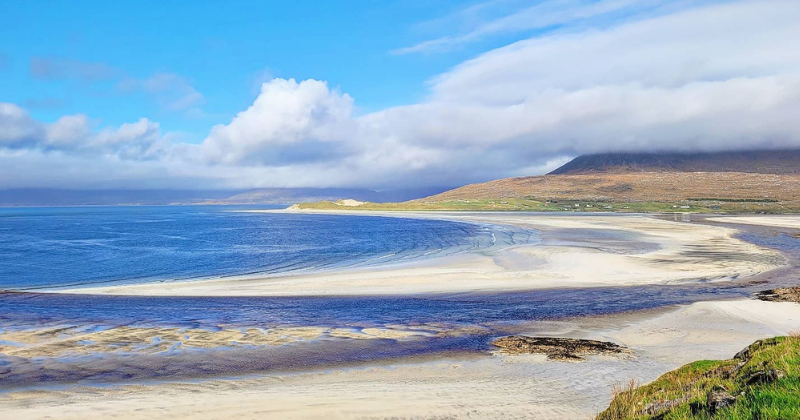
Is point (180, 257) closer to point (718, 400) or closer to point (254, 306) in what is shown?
point (254, 306)

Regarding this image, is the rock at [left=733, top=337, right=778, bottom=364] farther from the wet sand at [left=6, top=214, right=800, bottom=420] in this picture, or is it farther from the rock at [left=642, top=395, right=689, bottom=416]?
the wet sand at [left=6, top=214, right=800, bottom=420]

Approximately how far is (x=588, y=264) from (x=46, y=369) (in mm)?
41845

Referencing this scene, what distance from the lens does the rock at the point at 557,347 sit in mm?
18783

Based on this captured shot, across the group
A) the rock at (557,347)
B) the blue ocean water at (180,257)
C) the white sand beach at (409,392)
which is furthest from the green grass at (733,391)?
the blue ocean water at (180,257)

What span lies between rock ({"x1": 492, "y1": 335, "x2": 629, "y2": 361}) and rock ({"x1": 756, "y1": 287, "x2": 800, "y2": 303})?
1495 centimetres

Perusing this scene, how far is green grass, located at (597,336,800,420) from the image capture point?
25.0 feet

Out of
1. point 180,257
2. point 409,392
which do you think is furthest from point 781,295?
point 180,257

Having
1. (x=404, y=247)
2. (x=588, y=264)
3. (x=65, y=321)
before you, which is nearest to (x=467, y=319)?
(x=65, y=321)

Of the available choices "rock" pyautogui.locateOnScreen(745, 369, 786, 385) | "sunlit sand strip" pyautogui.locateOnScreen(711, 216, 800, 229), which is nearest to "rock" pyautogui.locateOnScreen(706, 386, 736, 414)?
"rock" pyautogui.locateOnScreen(745, 369, 786, 385)

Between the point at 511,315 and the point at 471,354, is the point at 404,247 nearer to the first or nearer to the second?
the point at 511,315

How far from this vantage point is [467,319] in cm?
2578

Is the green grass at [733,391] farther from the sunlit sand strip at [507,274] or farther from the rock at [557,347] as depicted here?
the sunlit sand strip at [507,274]

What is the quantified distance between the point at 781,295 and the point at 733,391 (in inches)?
1025

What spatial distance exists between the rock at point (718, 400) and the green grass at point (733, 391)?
82 millimetres
